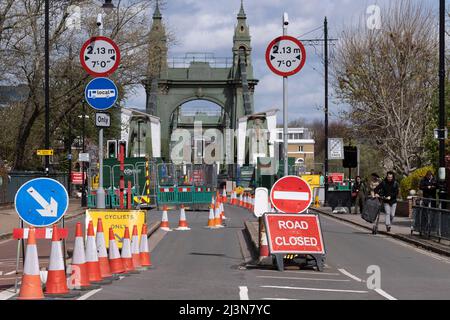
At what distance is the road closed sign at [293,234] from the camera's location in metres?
14.5

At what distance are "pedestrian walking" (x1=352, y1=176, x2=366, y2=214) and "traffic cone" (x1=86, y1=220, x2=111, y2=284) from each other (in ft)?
68.0

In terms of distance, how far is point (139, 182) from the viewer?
40.2m

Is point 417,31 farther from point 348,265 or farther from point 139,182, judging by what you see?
point 348,265

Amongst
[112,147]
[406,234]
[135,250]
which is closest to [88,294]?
[135,250]

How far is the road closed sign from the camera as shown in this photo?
14.5 meters

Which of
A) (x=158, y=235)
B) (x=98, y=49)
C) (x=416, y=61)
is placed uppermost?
(x=416, y=61)

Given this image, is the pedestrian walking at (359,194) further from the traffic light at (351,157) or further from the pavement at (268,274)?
the pavement at (268,274)

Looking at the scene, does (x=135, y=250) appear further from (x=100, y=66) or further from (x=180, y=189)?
(x=180, y=189)

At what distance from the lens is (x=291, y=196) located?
1487 centimetres

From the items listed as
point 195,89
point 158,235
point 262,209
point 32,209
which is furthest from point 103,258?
point 195,89

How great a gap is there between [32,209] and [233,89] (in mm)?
93143

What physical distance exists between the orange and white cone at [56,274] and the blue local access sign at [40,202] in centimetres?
60

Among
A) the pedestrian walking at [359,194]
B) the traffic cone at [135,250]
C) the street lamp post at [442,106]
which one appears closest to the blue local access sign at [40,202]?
the traffic cone at [135,250]

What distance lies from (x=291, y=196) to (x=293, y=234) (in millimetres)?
721
